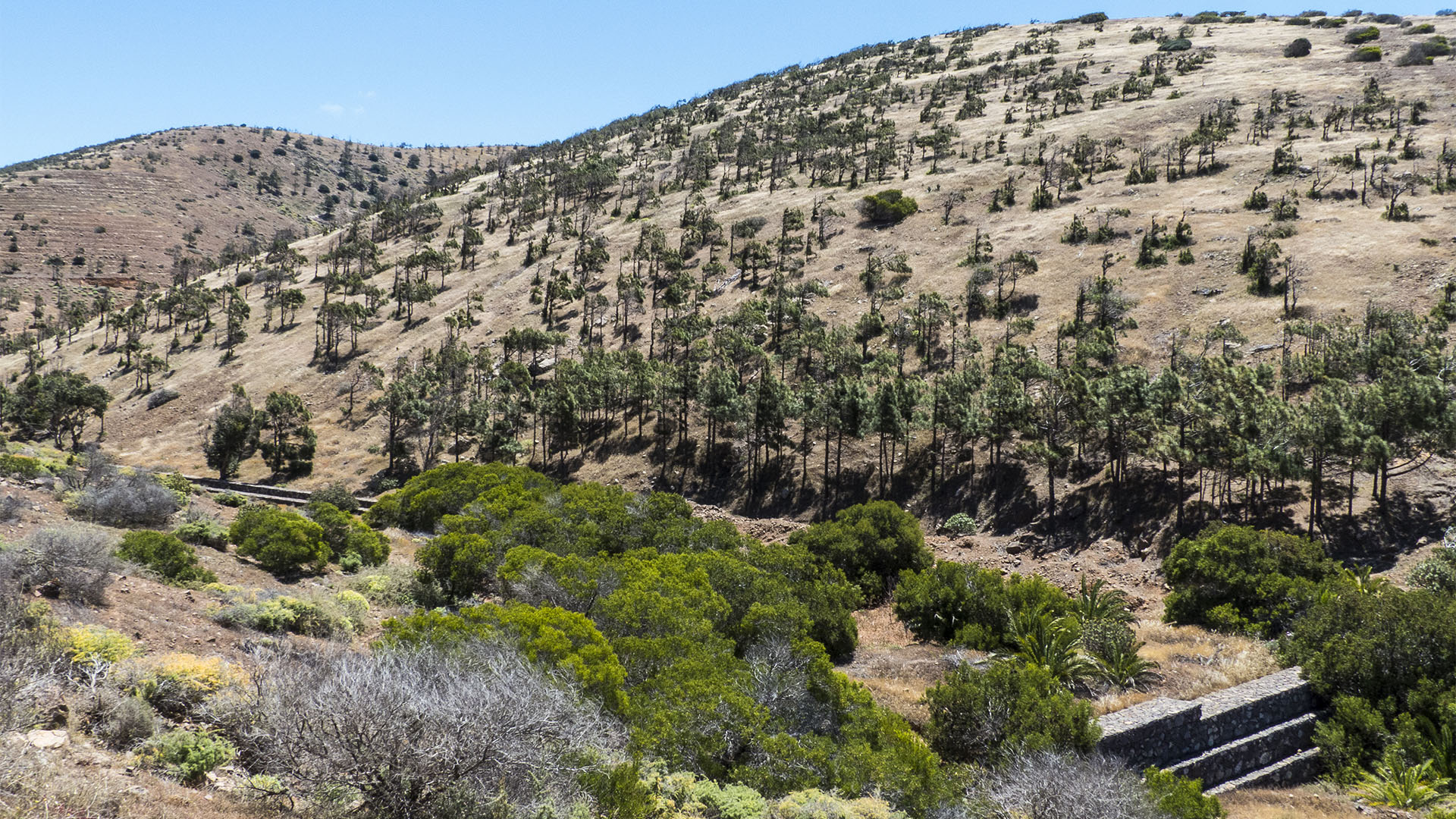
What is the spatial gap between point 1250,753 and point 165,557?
26.9 metres

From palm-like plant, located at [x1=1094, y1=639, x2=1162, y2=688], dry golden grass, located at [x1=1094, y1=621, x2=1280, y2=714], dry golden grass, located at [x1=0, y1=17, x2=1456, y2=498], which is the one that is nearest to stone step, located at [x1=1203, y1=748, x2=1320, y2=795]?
dry golden grass, located at [x1=1094, y1=621, x2=1280, y2=714]

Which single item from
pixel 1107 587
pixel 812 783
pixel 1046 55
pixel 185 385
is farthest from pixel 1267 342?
pixel 1046 55

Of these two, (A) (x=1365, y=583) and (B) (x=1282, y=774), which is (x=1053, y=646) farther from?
(A) (x=1365, y=583)

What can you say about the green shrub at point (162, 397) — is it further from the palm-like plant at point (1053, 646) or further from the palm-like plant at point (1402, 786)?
the palm-like plant at point (1402, 786)

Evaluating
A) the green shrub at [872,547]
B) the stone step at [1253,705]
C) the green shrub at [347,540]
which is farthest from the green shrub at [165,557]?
the stone step at [1253,705]

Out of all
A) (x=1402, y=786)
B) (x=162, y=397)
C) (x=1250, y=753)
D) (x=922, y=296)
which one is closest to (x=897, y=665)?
(x=1250, y=753)

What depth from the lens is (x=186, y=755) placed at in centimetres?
962

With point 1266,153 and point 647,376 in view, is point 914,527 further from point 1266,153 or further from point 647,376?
point 1266,153

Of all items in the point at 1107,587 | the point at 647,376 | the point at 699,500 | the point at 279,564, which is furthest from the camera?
the point at 647,376

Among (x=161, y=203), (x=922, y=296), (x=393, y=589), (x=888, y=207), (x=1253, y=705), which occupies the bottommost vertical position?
(x=1253, y=705)

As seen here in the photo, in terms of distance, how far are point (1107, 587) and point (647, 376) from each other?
3567 cm

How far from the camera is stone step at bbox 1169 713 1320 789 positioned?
17.2m

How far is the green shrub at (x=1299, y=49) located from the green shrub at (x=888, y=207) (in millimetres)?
71145

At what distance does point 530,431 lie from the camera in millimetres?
63781
